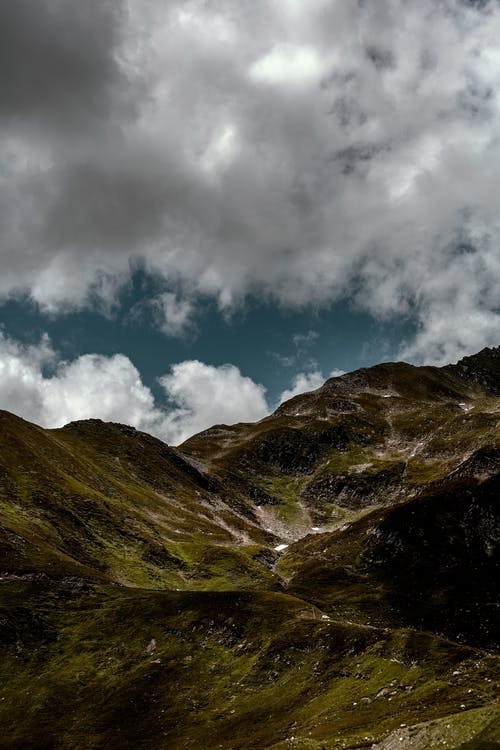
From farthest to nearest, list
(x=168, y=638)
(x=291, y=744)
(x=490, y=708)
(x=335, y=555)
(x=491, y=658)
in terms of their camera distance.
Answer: (x=335, y=555)
(x=168, y=638)
(x=491, y=658)
(x=291, y=744)
(x=490, y=708)

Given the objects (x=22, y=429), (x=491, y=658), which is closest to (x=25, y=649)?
(x=491, y=658)

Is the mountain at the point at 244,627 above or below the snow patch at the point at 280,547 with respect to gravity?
below

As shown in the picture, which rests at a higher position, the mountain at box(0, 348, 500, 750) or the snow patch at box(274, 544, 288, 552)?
the snow patch at box(274, 544, 288, 552)

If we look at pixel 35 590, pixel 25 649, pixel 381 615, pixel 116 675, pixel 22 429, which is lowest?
pixel 381 615

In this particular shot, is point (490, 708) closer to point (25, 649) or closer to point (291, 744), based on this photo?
point (291, 744)

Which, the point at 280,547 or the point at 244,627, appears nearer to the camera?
the point at 244,627

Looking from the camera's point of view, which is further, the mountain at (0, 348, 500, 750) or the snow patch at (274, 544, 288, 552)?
the snow patch at (274, 544, 288, 552)

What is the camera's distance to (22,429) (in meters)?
185

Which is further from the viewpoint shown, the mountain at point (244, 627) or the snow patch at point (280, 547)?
the snow patch at point (280, 547)

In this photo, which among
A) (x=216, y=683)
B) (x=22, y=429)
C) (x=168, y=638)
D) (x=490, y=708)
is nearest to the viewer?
(x=490, y=708)

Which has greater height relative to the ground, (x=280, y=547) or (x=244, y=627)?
(x=280, y=547)

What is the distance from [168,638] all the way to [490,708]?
53.8 m

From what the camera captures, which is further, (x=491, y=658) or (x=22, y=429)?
(x=22, y=429)

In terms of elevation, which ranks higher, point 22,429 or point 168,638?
point 22,429
